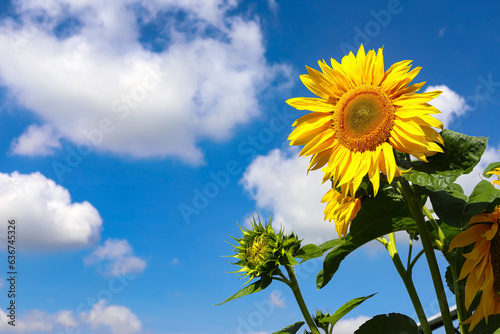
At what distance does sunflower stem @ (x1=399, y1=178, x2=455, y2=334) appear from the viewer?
1.41m

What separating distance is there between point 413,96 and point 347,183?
33 centimetres

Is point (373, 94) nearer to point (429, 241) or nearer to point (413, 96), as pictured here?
point (413, 96)

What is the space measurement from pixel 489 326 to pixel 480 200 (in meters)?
0.42

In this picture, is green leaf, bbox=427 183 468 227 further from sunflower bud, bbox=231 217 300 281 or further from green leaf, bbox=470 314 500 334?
sunflower bud, bbox=231 217 300 281

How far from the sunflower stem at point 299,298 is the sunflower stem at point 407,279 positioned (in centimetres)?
39

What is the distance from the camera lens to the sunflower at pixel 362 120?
1.38m

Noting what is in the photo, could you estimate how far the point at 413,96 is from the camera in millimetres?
1418

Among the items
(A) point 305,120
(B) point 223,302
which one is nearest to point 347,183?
(A) point 305,120

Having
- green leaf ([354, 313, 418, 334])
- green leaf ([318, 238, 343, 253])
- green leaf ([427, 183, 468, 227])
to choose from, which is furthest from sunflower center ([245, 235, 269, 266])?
green leaf ([427, 183, 468, 227])

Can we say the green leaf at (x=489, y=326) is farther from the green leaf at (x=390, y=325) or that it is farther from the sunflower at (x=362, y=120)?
the sunflower at (x=362, y=120)

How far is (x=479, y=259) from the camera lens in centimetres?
150

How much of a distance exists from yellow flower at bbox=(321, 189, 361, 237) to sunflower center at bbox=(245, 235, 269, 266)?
1.03 ft

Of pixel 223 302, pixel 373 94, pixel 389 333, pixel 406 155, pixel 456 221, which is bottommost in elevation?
pixel 389 333

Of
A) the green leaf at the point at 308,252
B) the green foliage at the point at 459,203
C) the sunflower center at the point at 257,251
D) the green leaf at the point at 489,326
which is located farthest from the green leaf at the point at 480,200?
the sunflower center at the point at 257,251
